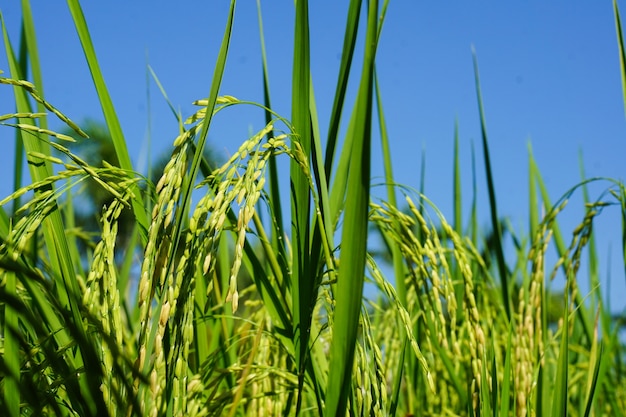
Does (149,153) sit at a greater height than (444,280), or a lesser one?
greater

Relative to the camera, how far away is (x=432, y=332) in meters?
1.80

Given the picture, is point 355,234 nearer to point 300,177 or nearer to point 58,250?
point 300,177

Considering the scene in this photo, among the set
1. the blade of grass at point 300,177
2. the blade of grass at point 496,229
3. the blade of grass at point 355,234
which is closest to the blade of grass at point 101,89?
the blade of grass at point 300,177

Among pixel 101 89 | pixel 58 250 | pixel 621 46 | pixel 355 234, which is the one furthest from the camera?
pixel 621 46

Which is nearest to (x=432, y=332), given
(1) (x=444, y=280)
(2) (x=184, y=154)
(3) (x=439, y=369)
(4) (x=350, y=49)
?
(3) (x=439, y=369)

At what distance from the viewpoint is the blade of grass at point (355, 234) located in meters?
0.79

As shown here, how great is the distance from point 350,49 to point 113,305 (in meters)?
0.55

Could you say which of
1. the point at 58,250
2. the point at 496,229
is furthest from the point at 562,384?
the point at 58,250

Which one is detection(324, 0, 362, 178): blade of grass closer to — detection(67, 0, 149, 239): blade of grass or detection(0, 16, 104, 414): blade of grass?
detection(67, 0, 149, 239): blade of grass

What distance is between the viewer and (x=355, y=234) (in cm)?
82

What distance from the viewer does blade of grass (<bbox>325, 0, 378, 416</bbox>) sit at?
0.79m

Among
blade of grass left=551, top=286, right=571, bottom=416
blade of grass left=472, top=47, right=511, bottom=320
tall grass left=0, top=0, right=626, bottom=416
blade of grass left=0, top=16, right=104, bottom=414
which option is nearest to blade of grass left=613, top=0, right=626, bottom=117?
tall grass left=0, top=0, right=626, bottom=416

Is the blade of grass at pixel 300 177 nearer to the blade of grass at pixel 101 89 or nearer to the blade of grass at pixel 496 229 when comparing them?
the blade of grass at pixel 101 89

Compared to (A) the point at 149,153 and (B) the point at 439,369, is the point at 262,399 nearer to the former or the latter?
(B) the point at 439,369
